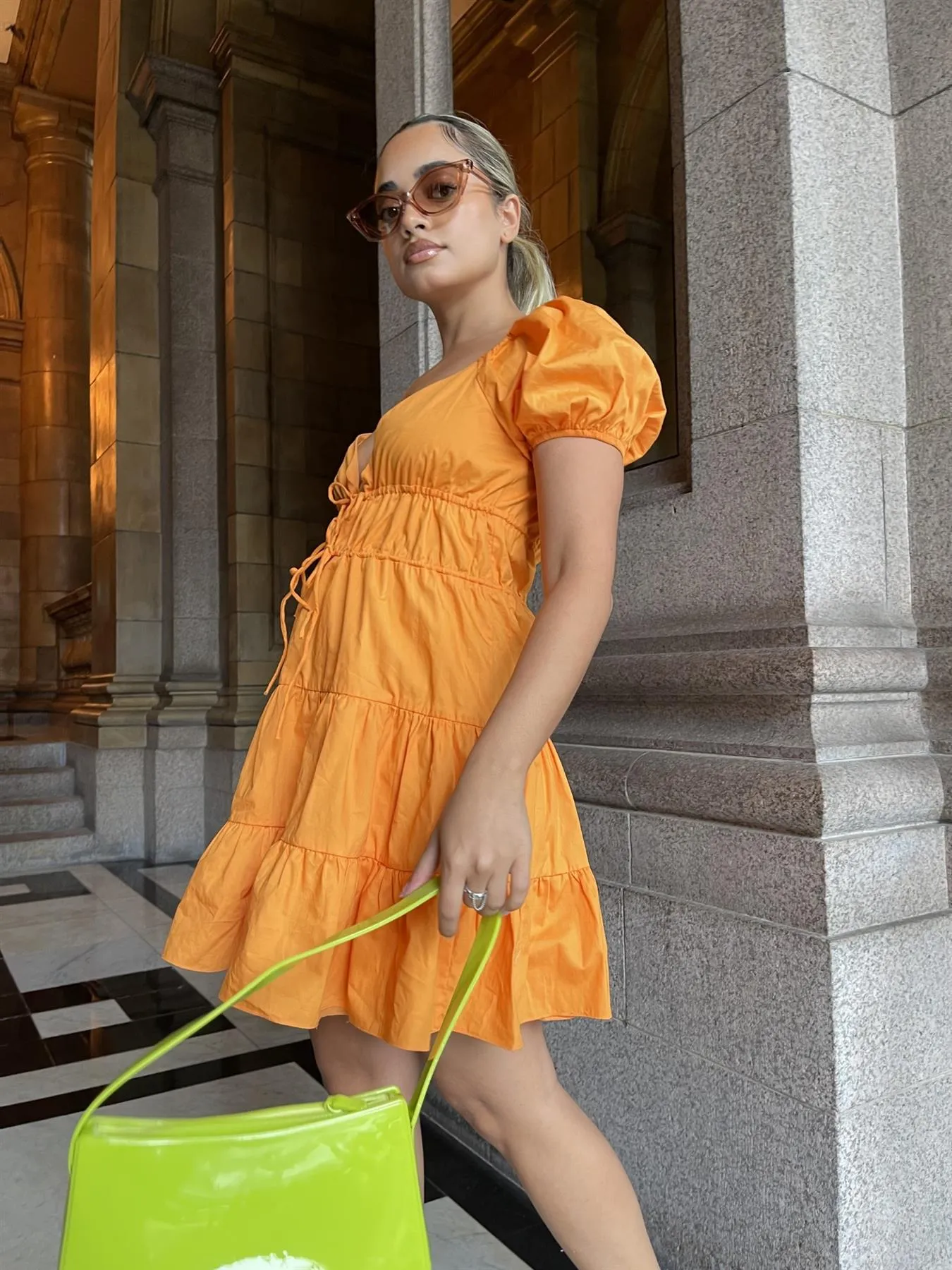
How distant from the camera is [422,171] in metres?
1.40

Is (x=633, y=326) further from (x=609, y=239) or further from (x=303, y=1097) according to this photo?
(x=303, y=1097)

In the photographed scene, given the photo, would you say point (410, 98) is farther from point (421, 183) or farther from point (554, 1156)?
point (554, 1156)

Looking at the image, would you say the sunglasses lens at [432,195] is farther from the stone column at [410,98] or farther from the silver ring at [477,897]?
the stone column at [410,98]

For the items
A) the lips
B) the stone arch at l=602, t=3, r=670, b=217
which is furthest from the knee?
the stone arch at l=602, t=3, r=670, b=217

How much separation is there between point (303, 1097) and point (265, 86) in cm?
684

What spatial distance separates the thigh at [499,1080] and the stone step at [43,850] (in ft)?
18.6

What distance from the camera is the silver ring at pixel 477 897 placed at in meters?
1.04

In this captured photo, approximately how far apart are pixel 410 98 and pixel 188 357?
416cm

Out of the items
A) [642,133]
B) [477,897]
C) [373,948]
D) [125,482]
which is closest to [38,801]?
[125,482]

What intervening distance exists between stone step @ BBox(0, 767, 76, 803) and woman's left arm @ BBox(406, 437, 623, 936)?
6.65m

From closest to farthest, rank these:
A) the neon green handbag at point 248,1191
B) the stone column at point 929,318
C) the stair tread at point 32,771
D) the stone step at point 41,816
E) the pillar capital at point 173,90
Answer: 1. the neon green handbag at point 248,1191
2. the stone column at point 929,318
3. the stone step at point 41,816
4. the pillar capital at point 173,90
5. the stair tread at point 32,771

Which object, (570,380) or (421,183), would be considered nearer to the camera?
(570,380)

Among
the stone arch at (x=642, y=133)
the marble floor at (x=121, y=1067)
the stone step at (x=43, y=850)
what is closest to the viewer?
the marble floor at (x=121, y=1067)

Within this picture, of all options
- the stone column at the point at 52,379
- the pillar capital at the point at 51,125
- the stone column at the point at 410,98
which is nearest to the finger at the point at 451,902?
the stone column at the point at 410,98
